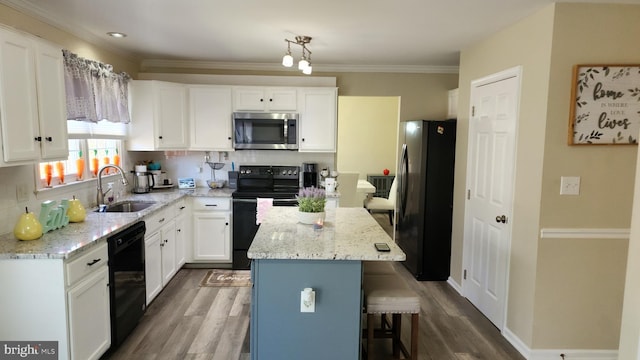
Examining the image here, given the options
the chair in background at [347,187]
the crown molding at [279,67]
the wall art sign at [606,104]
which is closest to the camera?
the wall art sign at [606,104]

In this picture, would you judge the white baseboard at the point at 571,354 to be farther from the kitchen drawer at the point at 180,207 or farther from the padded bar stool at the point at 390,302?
the kitchen drawer at the point at 180,207

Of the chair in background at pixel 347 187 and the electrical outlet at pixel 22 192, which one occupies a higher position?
the electrical outlet at pixel 22 192

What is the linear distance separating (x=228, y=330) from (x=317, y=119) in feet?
8.51

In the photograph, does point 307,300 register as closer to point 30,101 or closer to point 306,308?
point 306,308

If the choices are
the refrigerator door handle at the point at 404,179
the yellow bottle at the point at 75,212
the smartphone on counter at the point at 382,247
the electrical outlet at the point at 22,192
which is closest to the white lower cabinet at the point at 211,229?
the yellow bottle at the point at 75,212

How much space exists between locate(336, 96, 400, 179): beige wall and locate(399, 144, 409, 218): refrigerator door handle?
2895 mm

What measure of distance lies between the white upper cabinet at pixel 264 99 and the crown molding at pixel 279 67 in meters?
0.40

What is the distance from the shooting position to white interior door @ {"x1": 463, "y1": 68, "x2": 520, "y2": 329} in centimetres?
302

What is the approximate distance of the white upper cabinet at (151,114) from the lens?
13.8 feet

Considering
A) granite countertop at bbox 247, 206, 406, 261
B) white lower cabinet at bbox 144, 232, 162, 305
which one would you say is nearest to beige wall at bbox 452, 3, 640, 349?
granite countertop at bbox 247, 206, 406, 261

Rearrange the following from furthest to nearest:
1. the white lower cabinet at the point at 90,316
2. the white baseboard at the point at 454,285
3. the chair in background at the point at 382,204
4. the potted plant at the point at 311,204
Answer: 1. the chair in background at the point at 382,204
2. the white baseboard at the point at 454,285
3. the potted plant at the point at 311,204
4. the white lower cabinet at the point at 90,316

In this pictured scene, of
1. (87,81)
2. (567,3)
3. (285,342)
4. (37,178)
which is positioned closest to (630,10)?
(567,3)

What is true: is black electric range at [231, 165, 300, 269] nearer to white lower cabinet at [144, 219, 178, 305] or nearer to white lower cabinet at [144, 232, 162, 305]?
white lower cabinet at [144, 219, 178, 305]

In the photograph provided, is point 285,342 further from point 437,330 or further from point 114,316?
point 437,330
